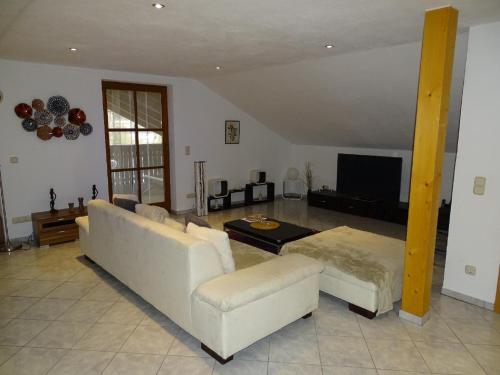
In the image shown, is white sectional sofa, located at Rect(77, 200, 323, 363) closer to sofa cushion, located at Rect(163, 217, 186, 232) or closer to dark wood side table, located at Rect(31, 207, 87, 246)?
sofa cushion, located at Rect(163, 217, 186, 232)

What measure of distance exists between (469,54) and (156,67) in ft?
13.2

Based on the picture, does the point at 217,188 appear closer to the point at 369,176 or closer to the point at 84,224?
the point at 369,176

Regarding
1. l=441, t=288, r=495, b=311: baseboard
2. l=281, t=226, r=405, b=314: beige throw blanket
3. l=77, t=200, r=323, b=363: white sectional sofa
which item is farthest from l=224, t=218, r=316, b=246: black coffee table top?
l=441, t=288, r=495, b=311: baseboard

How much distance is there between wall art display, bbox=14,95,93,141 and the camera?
4953mm

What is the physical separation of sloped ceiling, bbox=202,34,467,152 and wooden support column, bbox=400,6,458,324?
108 centimetres

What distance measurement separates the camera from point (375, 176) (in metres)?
6.59

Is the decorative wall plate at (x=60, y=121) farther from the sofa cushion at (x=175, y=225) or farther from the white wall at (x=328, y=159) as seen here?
the white wall at (x=328, y=159)

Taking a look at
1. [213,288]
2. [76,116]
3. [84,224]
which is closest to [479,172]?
[213,288]

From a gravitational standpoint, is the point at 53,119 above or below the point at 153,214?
above

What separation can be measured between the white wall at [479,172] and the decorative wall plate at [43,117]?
523 cm

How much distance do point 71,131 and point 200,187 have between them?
2334 mm

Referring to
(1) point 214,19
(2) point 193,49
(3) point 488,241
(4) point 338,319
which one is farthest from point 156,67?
(3) point 488,241

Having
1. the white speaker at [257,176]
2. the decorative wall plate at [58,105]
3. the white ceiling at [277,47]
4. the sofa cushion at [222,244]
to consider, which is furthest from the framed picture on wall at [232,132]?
the sofa cushion at [222,244]

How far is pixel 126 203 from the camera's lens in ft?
12.7
